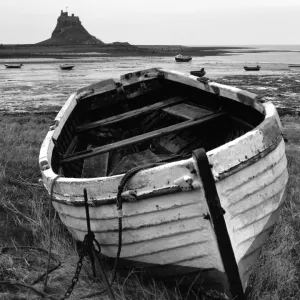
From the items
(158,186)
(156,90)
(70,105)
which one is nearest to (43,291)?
(158,186)

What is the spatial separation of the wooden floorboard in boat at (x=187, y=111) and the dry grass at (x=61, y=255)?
5.25ft

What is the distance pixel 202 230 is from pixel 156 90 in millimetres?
4078

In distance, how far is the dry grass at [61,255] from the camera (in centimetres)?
340

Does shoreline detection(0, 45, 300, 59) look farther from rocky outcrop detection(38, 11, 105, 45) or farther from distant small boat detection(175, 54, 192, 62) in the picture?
distant small boat detection(175, 54, 192, 62)

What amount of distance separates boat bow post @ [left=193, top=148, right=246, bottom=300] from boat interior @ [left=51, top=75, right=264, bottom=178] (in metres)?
1.59

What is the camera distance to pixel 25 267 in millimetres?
3930

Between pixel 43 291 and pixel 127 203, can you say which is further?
pixel 43 291

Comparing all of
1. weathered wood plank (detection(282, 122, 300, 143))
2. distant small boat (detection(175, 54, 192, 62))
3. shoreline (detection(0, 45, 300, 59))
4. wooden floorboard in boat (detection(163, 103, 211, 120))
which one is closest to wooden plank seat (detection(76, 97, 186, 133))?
wooden floorboard in boat (detection(163, 103, 211, 120))

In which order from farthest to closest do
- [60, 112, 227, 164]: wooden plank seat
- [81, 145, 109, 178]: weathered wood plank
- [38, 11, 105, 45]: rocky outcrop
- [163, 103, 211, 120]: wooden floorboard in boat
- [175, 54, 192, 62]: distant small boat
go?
1. [38, 11, 105, 45]: rocky outcrop
2. [175, 54, 192, 62]: distant small boat
3. [163, 103, 211, 120]: wooden floorboard in boat
4. [81, 145, 109, 178]: weathered wood plank
5. [60, 112, 227, 164]: wooden plank seat

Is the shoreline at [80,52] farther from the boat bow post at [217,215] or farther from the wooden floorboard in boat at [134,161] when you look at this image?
the boat bow post at [217,215]

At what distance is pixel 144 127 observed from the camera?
20.3ft

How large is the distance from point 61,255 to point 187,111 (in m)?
2.63

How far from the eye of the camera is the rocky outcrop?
501ft

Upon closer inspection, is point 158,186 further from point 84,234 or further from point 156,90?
point 156,90
